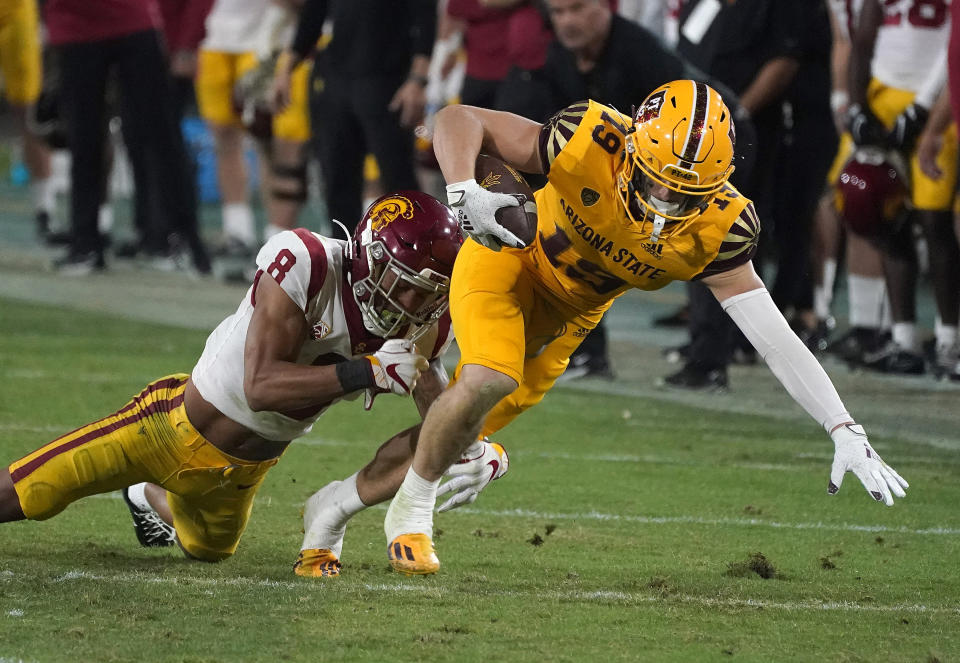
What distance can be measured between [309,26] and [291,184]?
169 cm


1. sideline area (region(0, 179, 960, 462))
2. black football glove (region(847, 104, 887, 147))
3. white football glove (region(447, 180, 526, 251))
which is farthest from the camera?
black football glove (region(847, 104, 887, 147))

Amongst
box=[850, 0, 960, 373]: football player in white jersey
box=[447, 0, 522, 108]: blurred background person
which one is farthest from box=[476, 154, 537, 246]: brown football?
box=[447, 0, 522, 108]: blurred background person

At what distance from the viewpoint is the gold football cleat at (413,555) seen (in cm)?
438

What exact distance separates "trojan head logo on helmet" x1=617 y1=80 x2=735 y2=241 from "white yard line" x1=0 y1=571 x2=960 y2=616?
1.01 m

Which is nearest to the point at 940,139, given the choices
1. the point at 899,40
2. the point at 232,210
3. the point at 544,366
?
the point at 899,40

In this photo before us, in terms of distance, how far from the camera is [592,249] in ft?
15.3

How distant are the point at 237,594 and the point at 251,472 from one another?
483 mm

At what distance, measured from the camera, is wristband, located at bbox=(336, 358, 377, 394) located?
13.6ft

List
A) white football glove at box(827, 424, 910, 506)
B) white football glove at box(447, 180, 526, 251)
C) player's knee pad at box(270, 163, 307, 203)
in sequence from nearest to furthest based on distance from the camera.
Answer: white football glove at box(827, 424, 910, 506)
white football glove at box(447, 180, 526, 251)
player's knee pad at box(270, 163, 307, 203)

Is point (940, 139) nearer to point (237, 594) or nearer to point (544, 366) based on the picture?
point (544, 366)

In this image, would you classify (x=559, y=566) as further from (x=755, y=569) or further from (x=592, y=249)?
(x=592, y=249)

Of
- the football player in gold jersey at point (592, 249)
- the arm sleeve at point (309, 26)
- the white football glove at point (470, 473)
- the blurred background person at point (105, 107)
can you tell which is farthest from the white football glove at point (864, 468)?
the blurred background person at point (105, 107)

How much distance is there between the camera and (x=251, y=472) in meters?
4.61

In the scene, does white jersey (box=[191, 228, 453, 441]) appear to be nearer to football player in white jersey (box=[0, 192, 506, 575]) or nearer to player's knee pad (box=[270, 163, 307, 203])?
football player in white jersey (box=[0, 192, 506, 575])
